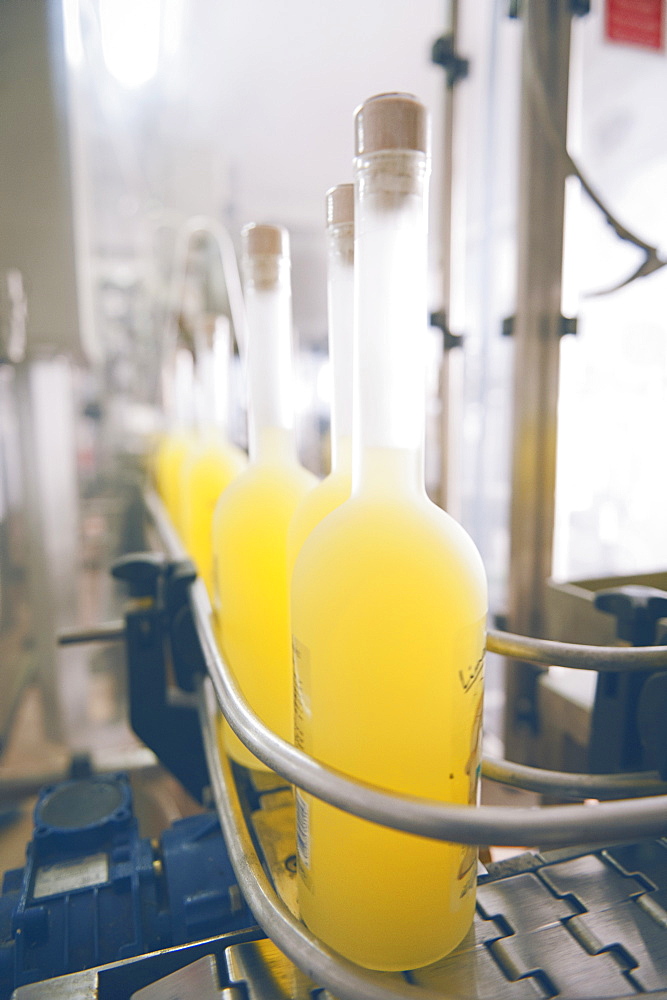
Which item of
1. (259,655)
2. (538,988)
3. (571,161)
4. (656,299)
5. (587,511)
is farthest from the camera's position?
(587,511)

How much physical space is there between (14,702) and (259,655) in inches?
65.4

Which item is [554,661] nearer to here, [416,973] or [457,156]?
[416,973]

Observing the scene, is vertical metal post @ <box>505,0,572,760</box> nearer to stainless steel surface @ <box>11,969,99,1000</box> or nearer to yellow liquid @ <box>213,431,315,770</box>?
yellow liquid @ <box>213,431,315,770</box>

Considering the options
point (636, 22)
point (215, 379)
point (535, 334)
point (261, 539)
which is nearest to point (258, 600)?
point (261, 539)

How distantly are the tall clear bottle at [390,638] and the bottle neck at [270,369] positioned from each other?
0.71ft

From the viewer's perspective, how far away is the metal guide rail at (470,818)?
26cm

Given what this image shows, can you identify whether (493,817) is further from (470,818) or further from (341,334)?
(341,334)

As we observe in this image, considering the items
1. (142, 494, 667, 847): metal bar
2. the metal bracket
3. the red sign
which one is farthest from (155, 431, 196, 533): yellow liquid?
the red sign

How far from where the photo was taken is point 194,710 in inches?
24.2

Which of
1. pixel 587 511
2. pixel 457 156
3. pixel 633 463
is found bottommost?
pixel 587 511

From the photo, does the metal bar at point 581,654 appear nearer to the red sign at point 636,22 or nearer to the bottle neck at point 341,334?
the bottle neck at point 341,334

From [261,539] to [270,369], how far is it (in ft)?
0.50

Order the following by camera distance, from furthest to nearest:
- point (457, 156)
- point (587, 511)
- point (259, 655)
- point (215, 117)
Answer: point (215, 117) < point (587, 511) < point (457, 156) < point (259, 655)

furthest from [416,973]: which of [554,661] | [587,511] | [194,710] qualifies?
[587,511]
